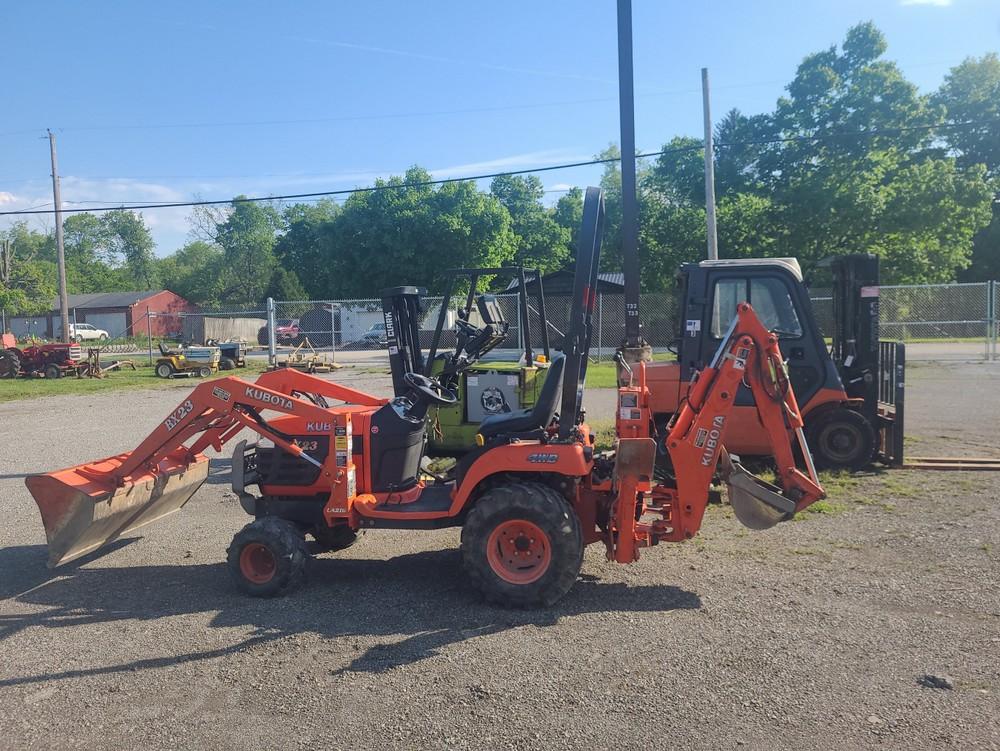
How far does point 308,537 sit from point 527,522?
2.63 m

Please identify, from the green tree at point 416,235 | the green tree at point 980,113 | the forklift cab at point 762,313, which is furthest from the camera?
the green tree at point 980,113

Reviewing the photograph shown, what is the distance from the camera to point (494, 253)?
41656 millimetres

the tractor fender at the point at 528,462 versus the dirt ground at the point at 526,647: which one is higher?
the tractor fender at the point at 528,462

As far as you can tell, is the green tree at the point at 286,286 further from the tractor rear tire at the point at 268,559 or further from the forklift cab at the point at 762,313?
the tractor rear tire at the point at 268,559

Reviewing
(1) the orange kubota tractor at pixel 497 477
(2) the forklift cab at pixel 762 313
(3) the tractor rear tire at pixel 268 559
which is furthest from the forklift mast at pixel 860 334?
(3) the tractor rear tire at pixel 268 559

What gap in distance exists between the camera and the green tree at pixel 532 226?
1934 inches

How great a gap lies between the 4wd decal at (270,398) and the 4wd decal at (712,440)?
2906mm

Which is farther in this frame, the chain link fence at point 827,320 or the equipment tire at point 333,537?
the chain link fence at point 827,320

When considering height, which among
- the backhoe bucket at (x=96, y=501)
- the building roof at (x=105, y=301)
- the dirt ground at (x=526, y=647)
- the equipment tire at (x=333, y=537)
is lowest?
the dirt ground at (x=526, y=647)

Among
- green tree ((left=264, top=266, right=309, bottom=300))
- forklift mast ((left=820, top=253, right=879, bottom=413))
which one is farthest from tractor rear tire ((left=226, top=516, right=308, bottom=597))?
green tree ((left=264, top=266, right=309, bottom=300))

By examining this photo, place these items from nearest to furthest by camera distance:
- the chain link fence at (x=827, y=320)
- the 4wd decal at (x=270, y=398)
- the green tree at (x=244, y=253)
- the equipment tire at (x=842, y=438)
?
the 4wd decal at (x=270, y=398), the equipment tire at (x=842, y=438), the chain link fence at (x=827, y=320), the green tree at (x=244, y=253)

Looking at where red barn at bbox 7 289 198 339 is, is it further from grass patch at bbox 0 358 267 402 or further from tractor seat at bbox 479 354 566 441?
tractor seat at bbox 479 354 566 441

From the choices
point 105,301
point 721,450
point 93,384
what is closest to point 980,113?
point 93,384

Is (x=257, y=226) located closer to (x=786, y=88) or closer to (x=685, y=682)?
(x=786, y=88)
